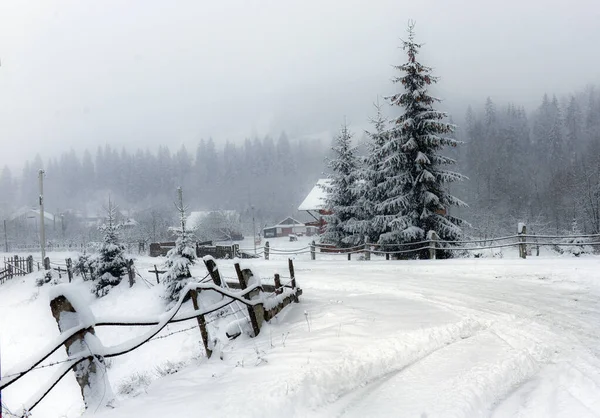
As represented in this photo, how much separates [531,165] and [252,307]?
91036mm

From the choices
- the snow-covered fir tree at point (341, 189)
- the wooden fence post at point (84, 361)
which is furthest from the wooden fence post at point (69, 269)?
the wooden fence post at point (84, 361)

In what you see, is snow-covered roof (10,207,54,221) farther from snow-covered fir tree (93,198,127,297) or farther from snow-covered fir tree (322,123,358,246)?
snow-covered fir tree (322,123,358,246)

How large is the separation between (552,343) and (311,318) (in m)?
3.92

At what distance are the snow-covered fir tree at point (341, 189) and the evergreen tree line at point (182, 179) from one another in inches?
3081

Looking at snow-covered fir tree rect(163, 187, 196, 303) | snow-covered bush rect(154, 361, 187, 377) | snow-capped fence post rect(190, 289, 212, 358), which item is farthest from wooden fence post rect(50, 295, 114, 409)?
snow-covered fir tree rect(163, 187, 196, 303)

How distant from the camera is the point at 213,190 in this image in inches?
4845

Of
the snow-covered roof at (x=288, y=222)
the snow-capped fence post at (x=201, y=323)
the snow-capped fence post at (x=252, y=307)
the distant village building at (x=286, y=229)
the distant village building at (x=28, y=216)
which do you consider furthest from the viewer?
the distant village building at (x=28, y=216)

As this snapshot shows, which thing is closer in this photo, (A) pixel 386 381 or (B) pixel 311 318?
(A) pixel 386 381

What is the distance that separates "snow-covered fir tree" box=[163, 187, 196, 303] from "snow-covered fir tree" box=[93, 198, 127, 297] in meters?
6.75

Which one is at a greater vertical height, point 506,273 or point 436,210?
point 436,210

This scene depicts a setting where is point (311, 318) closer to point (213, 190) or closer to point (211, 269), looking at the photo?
point (211, 269)

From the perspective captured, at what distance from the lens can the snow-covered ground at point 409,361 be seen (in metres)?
3.98

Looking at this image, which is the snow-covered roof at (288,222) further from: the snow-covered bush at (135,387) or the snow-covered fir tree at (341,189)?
the snow-covered bush at (135,387)

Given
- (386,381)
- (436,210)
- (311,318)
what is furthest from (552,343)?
(436,210)
